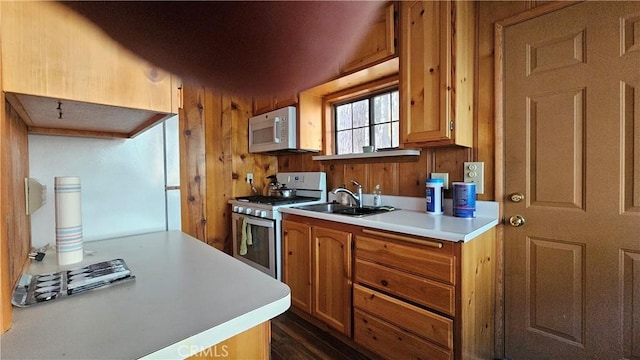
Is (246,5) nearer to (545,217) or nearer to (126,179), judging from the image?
(126,179)

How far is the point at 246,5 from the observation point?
0.97 feet

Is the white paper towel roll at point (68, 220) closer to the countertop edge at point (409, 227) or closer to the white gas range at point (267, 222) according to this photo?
the countertop edge at point (409, 227)

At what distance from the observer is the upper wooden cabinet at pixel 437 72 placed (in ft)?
4.35

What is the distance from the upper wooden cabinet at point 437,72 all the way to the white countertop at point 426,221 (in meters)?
0.38

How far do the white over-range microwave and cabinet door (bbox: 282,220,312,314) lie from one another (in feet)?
2.22

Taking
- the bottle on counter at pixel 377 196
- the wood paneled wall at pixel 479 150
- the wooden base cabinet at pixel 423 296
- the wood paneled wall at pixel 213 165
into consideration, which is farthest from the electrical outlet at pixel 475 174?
the wood paneled wall at pixel 213 165

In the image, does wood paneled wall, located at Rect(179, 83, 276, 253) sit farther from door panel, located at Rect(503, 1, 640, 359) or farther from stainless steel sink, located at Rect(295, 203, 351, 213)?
door panel, located at Rect(503, 1, 640, 359)

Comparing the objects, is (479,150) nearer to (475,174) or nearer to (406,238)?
(475,174)

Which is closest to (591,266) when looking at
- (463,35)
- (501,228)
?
(501,228)

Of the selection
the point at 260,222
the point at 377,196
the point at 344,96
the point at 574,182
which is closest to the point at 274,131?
the point at 344,96

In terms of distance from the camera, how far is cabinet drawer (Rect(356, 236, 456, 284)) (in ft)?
3.65

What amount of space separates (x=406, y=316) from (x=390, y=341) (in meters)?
0.17

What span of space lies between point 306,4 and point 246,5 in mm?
66

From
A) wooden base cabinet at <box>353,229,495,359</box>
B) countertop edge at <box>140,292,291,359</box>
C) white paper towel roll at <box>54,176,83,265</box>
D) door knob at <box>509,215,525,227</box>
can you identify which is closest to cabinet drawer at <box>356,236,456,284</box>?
wooden base cabinet at <box>353,229,495,359</box>
